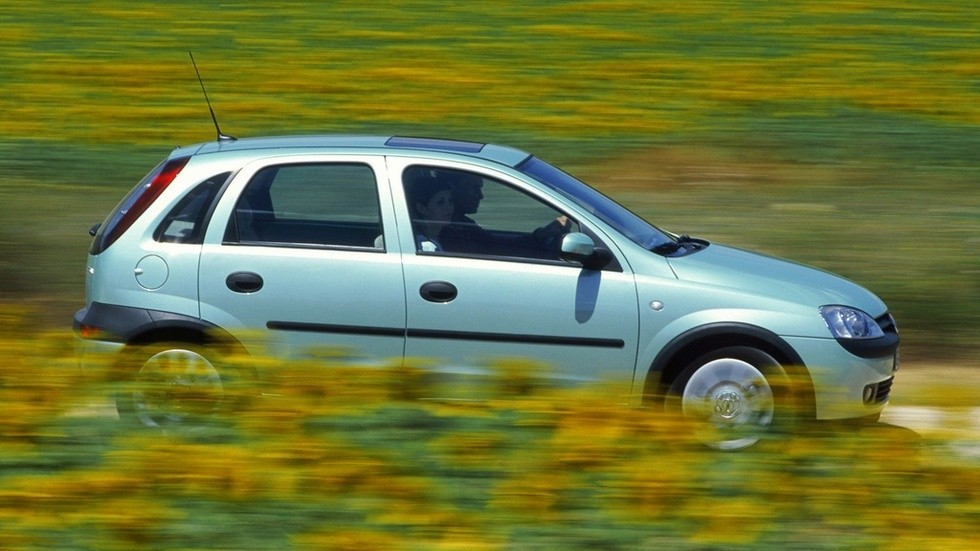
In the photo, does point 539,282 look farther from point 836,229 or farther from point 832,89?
point 832,89

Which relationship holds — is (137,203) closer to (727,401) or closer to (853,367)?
(727,401)

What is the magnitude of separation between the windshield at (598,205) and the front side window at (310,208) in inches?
32.1

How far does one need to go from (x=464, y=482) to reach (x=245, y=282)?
3.51m

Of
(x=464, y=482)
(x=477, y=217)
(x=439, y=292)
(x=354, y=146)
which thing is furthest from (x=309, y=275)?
(x=464, y=482)

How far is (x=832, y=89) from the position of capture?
1346 cm

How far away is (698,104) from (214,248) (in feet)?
25.5

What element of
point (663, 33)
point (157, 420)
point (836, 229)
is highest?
point (663, 33)

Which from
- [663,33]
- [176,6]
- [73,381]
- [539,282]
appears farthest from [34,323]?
[176,6]

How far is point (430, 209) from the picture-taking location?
6434 millimetres

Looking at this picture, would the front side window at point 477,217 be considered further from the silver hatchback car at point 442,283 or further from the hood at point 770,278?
the hood at point 770,278

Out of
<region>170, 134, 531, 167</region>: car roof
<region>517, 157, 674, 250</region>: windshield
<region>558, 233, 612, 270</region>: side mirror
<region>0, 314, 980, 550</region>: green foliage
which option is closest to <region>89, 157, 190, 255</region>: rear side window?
<region>170, 134, 531, 167</region>: car roof

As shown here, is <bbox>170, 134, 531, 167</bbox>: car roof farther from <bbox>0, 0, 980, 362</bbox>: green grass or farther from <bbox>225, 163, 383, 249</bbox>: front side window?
<bbox>0, 0, 980, 362</bbox>: green grass

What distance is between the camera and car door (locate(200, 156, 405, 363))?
6.25 m

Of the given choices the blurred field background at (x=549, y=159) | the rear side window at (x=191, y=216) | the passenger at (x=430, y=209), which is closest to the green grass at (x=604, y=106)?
the blurred field background at (x=549, y=159)
